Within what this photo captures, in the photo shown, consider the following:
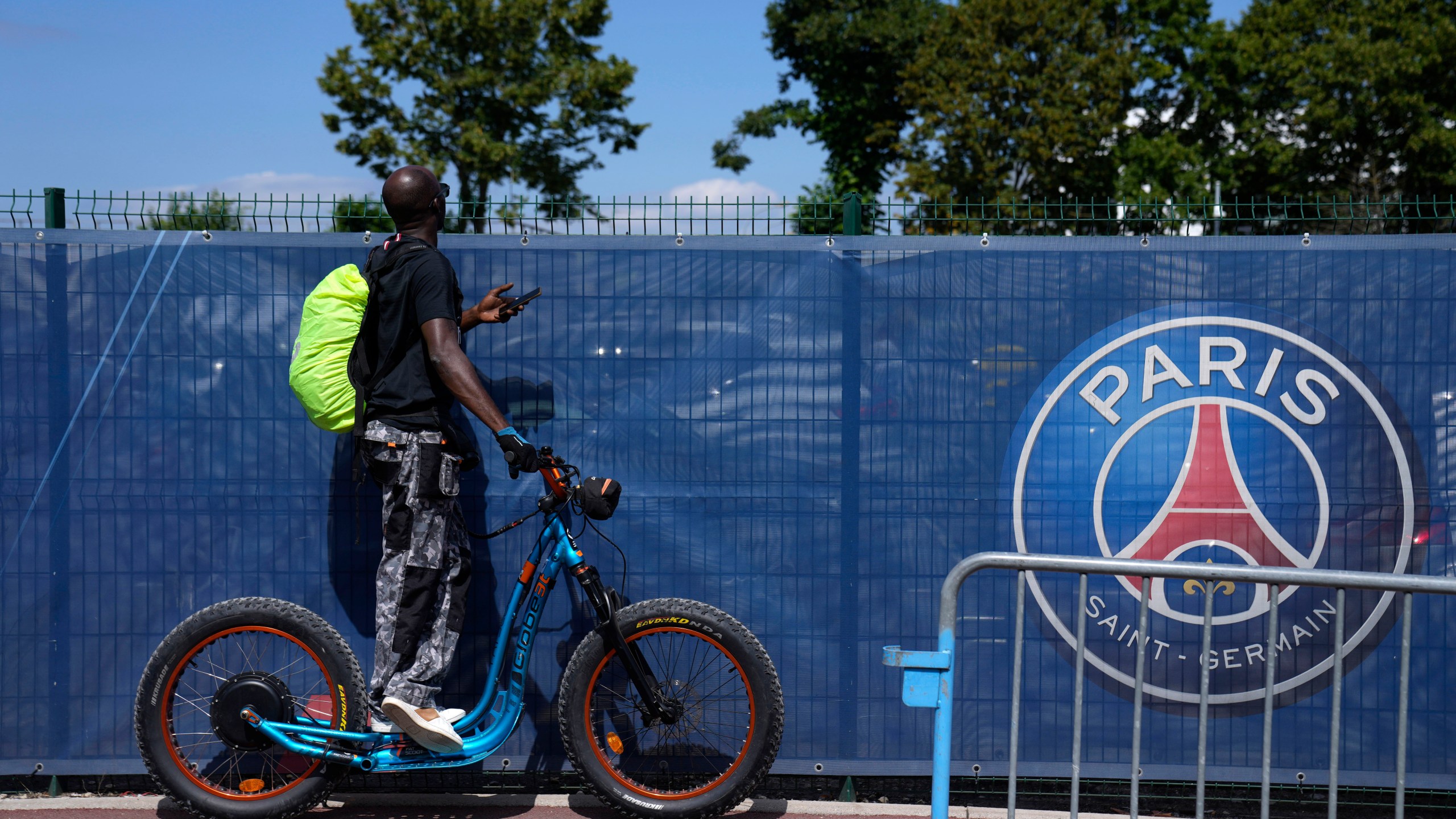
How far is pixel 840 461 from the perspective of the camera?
4.32 m

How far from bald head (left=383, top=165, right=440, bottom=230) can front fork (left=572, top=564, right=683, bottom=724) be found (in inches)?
56.5

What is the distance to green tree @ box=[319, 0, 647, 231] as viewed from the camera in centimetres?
2905

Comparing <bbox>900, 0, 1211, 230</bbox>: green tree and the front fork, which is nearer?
the front fork

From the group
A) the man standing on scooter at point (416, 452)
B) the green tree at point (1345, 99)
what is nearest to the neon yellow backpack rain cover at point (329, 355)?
the man standing on scooter at point (416, 452)

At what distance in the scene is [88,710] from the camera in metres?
4.31

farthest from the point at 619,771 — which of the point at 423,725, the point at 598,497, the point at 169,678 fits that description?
the point at 169,678

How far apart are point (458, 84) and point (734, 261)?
1069 inches

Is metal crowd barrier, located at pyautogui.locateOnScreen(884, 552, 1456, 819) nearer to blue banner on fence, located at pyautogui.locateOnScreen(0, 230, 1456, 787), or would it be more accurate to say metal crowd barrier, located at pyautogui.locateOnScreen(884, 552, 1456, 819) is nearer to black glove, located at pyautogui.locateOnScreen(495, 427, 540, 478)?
blue banner on fence, located at pyautogui.locateOnScreen(0, 230, 1456, 787)

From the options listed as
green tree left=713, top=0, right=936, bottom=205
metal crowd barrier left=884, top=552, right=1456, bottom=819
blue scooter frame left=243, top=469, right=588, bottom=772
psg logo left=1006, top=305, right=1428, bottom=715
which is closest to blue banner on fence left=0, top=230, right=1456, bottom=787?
psg logo left=1006, top=305, right=1428, bottom=715

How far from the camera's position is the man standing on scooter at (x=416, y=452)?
3.70 metres

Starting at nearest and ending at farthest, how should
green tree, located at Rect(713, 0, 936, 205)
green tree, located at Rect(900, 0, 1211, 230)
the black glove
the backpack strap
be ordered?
the black glove, the backpack strap, green tree, located at Rect(900, 0, 1211, 230), green tree, located at Rect(713, 0, 936, 205)

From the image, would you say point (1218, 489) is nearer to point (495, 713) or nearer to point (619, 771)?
point (619, 771)

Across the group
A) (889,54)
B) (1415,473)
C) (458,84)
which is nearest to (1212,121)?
(889,54)

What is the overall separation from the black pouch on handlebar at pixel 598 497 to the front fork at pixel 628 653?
226mm
